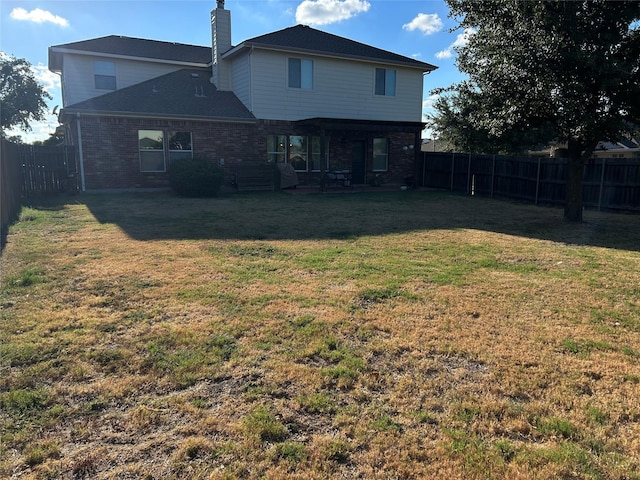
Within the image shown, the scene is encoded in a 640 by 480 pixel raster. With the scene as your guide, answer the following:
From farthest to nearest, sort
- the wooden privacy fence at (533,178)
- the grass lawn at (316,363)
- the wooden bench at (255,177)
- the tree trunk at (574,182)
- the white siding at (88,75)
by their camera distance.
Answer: the white siding at (88,75) < the wooden bench at (255,177) < the wooden privacy fence at (533,178) < the tree trunk at (574,182) < the grass lawn at (316,363)

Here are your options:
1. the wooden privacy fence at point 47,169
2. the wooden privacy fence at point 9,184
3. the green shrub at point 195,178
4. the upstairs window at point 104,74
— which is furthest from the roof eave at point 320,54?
the wooden privacy fence at point 9,184

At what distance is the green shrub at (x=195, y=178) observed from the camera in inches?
607

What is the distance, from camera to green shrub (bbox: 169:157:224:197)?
15.4m

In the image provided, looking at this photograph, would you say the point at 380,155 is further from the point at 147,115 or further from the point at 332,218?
the point at 332,218

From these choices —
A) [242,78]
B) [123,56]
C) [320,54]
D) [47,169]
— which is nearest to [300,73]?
[320,54]

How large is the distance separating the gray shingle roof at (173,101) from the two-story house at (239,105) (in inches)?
1.7

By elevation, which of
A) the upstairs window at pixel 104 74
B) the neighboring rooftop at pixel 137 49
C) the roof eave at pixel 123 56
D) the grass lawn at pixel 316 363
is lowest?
the grass lawn at pixel 316 363

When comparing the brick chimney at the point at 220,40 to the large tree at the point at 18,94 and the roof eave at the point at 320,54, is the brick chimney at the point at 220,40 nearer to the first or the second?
the roof eave at the point at 320,54

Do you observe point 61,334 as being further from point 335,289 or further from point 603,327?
point 603,327

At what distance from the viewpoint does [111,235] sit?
870cm

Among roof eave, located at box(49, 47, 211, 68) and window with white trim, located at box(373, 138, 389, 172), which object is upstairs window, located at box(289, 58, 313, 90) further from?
roof eave, located at box(49, 47, 211, 68)

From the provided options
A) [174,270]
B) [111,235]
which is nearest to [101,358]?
[174,270]

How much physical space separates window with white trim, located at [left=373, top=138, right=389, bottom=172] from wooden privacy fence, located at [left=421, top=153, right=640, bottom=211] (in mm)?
1827

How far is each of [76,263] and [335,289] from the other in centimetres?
379
